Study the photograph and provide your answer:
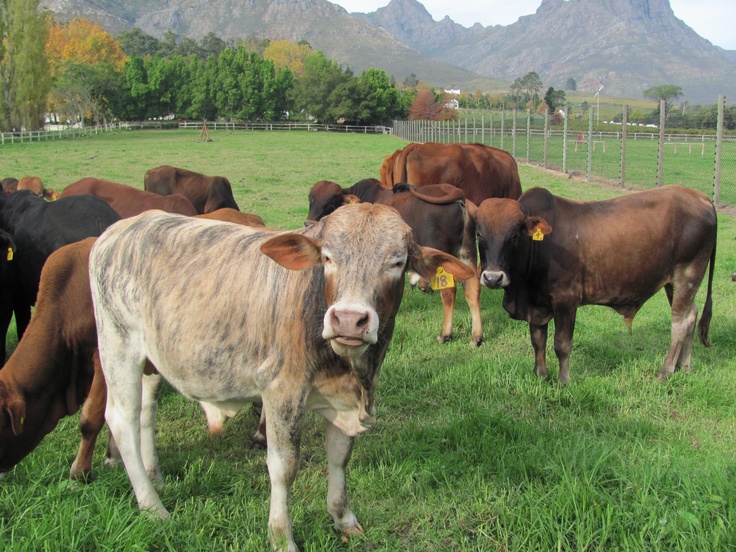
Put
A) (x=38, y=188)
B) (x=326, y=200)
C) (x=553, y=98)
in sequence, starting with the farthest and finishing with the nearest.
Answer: (x=553, y=98), (x=38, y=188), (x=326, y=200)

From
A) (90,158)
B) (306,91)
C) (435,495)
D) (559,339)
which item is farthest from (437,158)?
(306,91)

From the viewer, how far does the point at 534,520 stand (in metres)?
3.25

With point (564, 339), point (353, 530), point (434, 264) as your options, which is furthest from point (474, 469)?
point (564, 339)

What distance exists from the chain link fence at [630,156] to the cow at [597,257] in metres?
9.15

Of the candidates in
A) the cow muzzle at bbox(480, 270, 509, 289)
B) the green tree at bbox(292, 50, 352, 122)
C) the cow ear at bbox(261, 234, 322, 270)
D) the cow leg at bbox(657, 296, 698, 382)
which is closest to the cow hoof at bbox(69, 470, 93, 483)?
the cow ear at bbox(261, 234, 322, 270)

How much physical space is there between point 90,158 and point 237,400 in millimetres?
29338

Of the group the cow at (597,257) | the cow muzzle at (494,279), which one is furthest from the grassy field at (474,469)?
the cow muzzle at (494,279)

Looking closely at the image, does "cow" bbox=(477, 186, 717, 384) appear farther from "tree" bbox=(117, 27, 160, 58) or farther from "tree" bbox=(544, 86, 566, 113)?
"tree" bbox=(117, 27, 160, 58)

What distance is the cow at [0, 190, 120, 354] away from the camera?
18.7 feet

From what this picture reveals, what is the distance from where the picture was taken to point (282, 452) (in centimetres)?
312

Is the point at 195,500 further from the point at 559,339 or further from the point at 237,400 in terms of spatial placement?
the point at 559,339

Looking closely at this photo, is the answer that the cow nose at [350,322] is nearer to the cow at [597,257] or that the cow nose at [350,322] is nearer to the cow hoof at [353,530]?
the cow hoof at [353,530]

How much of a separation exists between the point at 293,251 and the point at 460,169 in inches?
300

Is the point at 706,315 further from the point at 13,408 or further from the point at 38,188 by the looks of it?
the point at 38,188
